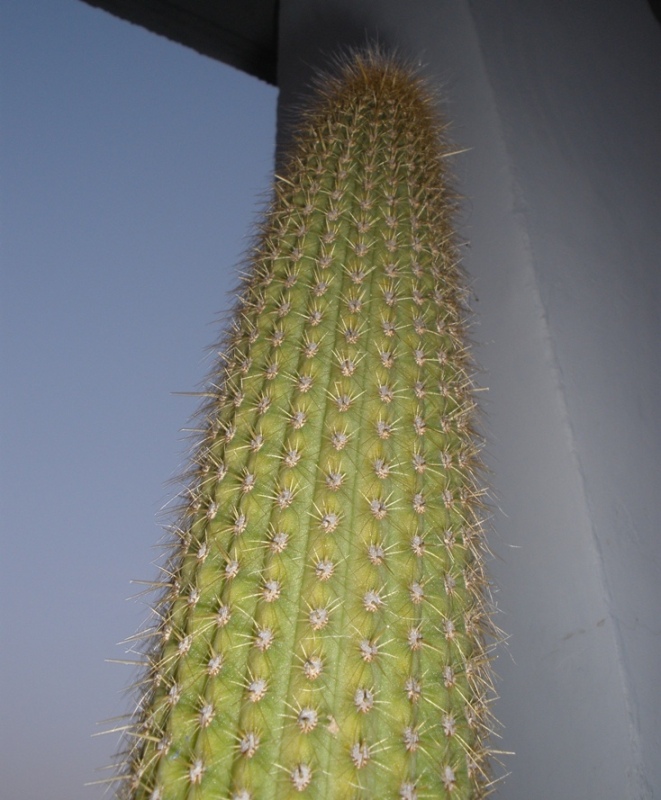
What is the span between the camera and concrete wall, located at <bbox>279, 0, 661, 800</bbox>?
696 mm

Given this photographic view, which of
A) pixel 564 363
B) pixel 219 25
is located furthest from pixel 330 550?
pixel 219 25

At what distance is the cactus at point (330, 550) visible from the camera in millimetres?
412

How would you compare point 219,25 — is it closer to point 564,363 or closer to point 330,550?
point 564,363

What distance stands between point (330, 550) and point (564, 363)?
53 cm

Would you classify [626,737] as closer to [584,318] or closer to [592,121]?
[584,318]

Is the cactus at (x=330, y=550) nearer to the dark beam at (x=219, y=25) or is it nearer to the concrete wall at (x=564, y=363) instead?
the concrete wall at (x=564, y=363)

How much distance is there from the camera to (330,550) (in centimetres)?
47

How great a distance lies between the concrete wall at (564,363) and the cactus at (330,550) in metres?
0.22

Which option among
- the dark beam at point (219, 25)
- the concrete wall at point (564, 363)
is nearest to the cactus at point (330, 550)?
the concrete wall at point (564, 363)

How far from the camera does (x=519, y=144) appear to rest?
3.49 feet

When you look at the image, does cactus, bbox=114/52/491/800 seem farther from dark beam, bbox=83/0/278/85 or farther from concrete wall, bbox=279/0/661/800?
dark beam, bbox=83/0/278/85

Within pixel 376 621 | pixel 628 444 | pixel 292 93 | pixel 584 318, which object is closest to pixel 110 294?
pixel 292 93

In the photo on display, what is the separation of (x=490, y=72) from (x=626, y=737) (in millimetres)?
1055

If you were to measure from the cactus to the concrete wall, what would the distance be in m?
0.22
